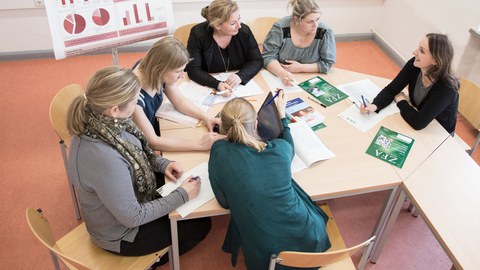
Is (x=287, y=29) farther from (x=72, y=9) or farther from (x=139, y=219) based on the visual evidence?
(x=139, y=219)

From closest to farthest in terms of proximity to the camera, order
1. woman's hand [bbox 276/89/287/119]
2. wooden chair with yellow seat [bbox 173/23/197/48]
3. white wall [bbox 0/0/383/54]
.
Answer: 1. woman's hand [bbox 276/89/287/119]
2. wooden chair with yellow seat [bbox 173/23/197/48]
3. white wall [bbox 0/0/383/54]

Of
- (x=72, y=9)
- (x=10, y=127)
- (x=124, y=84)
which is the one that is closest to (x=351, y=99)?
(x=124, y=84)

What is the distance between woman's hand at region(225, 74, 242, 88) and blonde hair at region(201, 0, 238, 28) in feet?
1.17

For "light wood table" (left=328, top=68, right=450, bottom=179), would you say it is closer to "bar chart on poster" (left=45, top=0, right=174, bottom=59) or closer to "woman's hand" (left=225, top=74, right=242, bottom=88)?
"woman's hand" (left=225, top=74, right=242, bottom=88)

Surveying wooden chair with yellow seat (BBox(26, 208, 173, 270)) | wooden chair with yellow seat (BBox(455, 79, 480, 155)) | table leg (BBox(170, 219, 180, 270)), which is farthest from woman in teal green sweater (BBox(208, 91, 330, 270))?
wooden chair with yellow seat (BBox(455, 79, 480, 155))

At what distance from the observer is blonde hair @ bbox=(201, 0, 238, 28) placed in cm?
251

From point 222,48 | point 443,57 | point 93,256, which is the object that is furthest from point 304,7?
point 93,256

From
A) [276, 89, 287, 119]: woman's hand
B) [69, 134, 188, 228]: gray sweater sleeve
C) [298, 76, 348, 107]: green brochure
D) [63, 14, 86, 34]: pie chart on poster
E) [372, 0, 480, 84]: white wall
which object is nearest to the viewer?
[69, 134, 188, 228]: gray sweater sleeve

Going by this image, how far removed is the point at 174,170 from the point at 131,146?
27 centimetres

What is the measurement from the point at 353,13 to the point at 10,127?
3.84 metres

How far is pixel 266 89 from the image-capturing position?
2.59 metres

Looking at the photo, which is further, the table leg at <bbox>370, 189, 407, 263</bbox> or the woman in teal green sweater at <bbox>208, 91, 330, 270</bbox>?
the table leg at <bbox>370, 189, 407, 263</bbox>

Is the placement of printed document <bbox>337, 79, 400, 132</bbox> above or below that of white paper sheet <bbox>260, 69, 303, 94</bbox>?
below

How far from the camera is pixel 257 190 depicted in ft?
5.32
